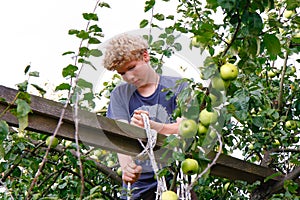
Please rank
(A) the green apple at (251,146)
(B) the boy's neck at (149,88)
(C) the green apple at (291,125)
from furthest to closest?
(A) the green apple at (251,146) → (C) the green apple at (291,125) → (B) the boy's neck at (149,88)

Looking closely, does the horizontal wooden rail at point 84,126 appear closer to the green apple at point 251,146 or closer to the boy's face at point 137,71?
the boy's face at point 137,71

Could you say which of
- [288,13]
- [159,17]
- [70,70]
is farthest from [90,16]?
[288,13]

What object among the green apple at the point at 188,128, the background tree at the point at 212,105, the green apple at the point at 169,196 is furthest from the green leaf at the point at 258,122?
the green apple at the point at 169,196

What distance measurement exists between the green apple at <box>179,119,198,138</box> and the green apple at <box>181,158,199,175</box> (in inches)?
2.5

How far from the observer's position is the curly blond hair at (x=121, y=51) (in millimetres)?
1502

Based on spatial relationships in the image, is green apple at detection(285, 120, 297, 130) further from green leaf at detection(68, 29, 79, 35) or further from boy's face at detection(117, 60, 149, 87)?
green leaf at detection(68, 29, 79, 35)

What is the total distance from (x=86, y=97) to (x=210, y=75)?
34cm

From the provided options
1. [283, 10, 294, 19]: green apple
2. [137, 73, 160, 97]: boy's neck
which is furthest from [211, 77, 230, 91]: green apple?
[283, 10, 294, 19]: green apple

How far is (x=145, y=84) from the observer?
1.66 metres

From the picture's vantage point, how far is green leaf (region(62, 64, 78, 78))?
1.24 m

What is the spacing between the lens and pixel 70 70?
49.0 inches

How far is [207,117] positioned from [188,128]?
6 cm

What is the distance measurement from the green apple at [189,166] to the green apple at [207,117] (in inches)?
4.1

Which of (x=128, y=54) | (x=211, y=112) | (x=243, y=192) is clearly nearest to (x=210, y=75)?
(x=211, y=112)
